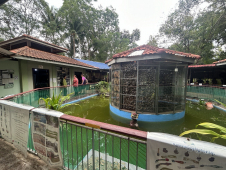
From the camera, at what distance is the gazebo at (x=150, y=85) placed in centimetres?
513

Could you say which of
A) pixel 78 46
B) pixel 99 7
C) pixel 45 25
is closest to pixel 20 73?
pixel 45 25

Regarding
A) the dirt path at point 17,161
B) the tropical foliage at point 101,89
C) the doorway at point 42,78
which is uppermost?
the doorway at point 42,78

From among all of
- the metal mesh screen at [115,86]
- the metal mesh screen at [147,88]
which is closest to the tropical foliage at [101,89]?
the metal mesh screen at [115,86]

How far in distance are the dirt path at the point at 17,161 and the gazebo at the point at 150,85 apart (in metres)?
4.13

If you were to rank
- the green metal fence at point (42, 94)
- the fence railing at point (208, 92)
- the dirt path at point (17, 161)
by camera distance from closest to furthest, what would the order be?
the dirt path at point (17, 161) < the green metal fence at point (42, 94) < the fence railing at point (208, 92)

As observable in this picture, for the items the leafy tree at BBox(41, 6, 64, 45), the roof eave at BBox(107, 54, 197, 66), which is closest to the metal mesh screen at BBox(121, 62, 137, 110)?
the roof eave at BBox(107, 54, 197, 66)

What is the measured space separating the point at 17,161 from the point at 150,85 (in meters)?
5.07

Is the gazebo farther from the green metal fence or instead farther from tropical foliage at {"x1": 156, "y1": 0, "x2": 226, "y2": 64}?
tropical foliage at {"x1": 156, "y1": 0, "x2": 226, "y2": 64}

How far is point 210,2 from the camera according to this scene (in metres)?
12.9

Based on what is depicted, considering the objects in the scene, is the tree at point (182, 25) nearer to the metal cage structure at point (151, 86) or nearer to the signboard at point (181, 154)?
the metal cage structure at point (151, 86)

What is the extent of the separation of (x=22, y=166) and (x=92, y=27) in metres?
28.0

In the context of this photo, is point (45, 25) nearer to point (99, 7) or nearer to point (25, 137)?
point (99, 7)

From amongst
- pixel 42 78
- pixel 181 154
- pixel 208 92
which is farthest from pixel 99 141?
pixel 208 92

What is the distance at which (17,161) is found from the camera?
205 cm
